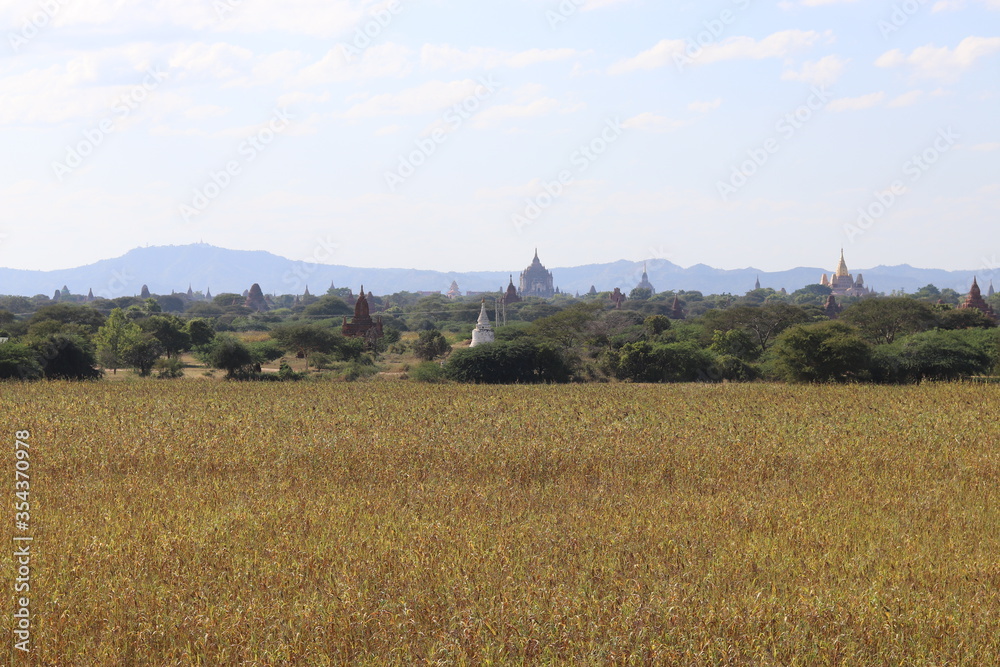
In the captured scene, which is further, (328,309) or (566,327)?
(328,309)

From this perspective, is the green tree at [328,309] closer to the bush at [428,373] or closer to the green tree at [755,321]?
the green tree at [755,321]

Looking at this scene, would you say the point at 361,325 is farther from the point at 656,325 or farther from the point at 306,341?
the point at 656,325

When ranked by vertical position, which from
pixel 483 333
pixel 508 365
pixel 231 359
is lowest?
pixel 508 365

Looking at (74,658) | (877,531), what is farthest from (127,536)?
(877,531)

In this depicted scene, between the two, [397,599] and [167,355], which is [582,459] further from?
[167,355]

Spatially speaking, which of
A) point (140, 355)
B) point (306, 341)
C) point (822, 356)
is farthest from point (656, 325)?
point (140, 355)

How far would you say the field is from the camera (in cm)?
611

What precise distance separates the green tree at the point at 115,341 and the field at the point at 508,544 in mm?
29809

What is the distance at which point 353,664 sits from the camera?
5.88m

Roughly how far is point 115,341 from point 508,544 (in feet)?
158

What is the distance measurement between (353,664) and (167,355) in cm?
5332

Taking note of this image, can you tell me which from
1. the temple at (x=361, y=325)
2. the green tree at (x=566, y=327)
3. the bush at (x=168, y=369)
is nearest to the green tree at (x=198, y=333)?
the temple at (x=361, y=325)

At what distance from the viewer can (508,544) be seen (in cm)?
852

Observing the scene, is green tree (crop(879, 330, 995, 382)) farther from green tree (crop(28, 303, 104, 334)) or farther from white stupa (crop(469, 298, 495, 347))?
green tree (crop(28, 303, 104, 334))
